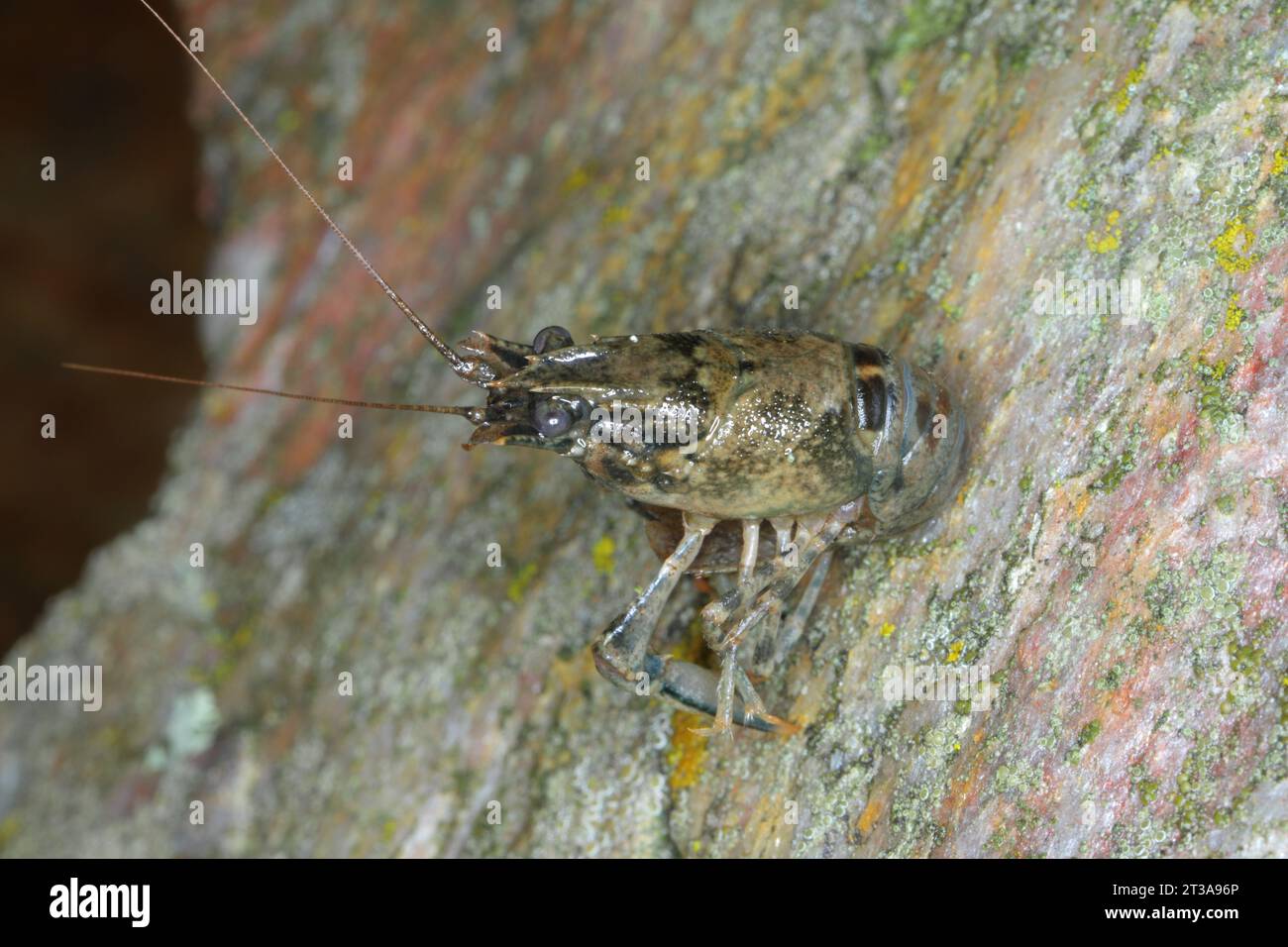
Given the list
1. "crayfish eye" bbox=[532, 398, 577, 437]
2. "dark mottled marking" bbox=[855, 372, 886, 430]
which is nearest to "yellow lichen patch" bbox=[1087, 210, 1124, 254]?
"dark mottled marking" bbox=[855, 372, 886, 430]

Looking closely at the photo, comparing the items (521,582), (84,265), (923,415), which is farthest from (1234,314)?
(84,265)

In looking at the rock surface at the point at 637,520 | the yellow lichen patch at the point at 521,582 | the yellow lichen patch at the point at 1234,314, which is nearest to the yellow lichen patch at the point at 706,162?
the rock surface at the point at 637,520

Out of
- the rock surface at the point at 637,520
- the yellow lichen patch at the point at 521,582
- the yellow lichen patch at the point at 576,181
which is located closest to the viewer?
the rock surface at the point at 637,520

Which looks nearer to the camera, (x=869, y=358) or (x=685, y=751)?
(x=869, y=358)

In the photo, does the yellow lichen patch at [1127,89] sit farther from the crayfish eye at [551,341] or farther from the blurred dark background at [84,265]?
the blurred dark background at [84,265]

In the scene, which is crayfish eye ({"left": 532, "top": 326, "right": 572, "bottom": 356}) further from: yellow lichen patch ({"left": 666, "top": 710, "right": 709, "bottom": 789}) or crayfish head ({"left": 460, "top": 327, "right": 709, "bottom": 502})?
yellow lichen patch ({"left": 666, "top": 710, "right": 709, "bottom": 789})

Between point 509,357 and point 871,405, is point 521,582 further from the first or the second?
point 871,405
